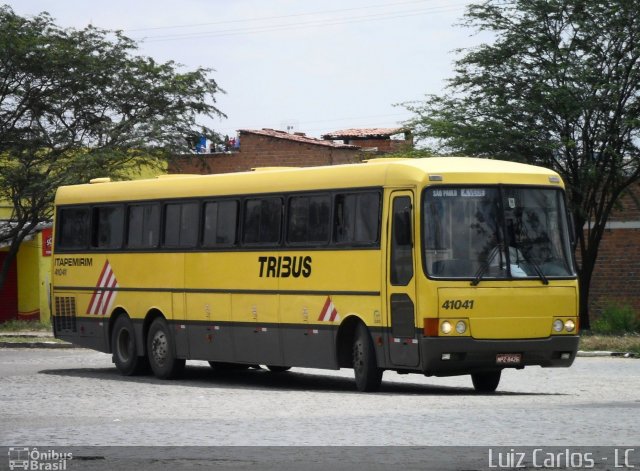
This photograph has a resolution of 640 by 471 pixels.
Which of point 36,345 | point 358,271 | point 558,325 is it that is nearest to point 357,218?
point 358,271

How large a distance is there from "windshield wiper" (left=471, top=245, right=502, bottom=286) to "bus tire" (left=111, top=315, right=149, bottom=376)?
310 inches

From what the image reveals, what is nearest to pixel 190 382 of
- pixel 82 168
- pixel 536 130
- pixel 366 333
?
pixel 366 333

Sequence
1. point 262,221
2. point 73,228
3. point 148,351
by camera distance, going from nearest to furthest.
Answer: point 262,221, point 148,351, point 73,228

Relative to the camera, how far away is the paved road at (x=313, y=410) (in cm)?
1386

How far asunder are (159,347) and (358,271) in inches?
219

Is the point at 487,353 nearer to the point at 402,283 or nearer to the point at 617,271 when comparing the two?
the point at 402,283

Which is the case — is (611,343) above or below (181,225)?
below

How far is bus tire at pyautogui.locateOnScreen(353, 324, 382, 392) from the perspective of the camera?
66.6 ft

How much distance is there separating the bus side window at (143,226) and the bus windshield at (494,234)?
697 cm

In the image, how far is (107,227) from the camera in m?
26.7

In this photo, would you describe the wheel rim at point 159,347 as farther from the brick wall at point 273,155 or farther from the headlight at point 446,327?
the brick wall at point 273,155

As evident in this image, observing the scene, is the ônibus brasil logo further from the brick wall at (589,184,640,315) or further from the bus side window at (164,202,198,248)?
the brick wall at (589,184,640,315)

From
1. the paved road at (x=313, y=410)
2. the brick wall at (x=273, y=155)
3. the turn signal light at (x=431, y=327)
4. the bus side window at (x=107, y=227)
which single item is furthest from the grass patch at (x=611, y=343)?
the brick wall at (x=273, y=155)

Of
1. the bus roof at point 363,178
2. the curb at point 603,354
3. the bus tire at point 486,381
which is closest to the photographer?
the bus roof at point 363,178
